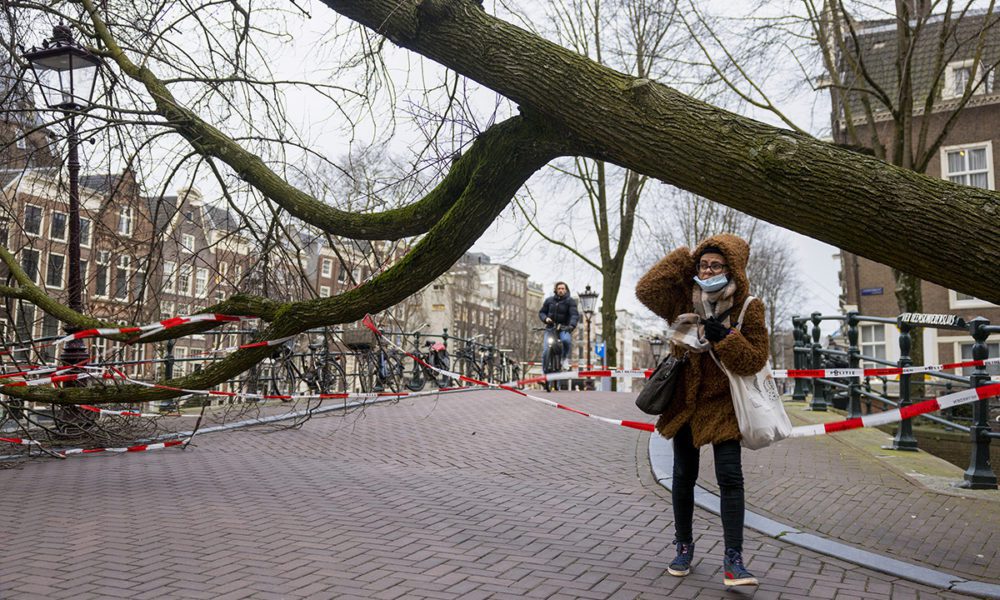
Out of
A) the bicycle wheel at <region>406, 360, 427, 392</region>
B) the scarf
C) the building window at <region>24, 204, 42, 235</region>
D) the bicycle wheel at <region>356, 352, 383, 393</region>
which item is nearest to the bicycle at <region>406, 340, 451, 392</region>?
the bicycle wheel at <region>406, 360, 427, 392</region>

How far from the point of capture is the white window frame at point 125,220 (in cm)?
822

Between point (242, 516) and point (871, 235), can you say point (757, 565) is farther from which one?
point (242, 516)

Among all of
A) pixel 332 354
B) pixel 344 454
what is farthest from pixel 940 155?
pixel 344 454

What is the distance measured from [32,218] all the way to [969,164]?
26423 millimetres

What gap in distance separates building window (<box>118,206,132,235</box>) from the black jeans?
21.0ft

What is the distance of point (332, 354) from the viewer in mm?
13977

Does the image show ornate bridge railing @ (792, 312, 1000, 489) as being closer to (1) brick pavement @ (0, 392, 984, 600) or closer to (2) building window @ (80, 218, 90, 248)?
(1) brick pavement @ (0, 392, 984, 600)

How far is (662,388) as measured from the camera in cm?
408

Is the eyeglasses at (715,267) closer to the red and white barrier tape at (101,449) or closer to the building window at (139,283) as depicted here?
the building window at (139,283)

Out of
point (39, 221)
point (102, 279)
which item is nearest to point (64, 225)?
point (39, 221)

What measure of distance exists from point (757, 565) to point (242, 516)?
128 inches

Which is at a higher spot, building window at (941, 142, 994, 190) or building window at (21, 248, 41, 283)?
building window at (941, 142, 994, 190)

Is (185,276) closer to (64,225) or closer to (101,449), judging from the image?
(101,449)

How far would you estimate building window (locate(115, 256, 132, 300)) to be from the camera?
8.30 m
